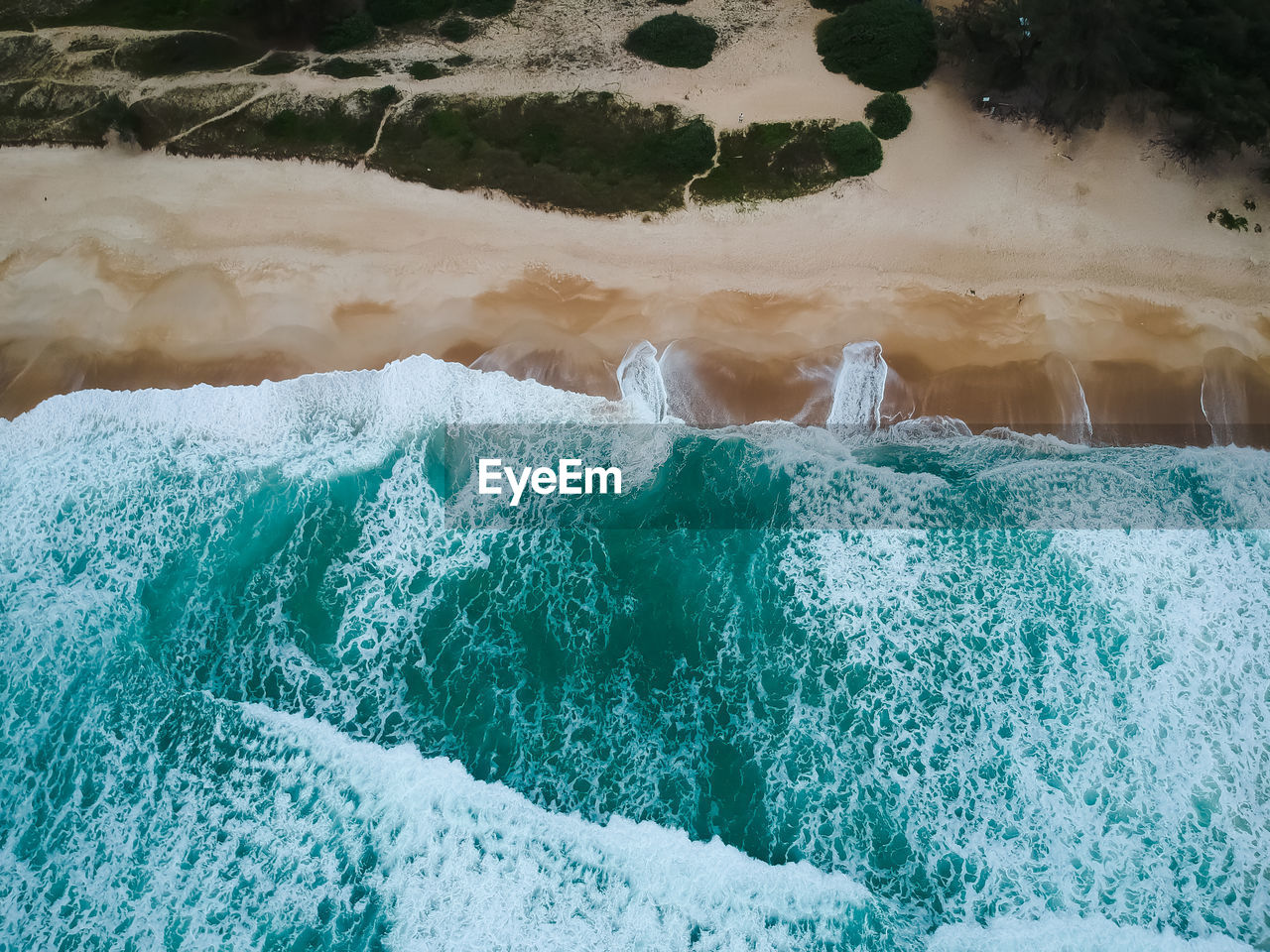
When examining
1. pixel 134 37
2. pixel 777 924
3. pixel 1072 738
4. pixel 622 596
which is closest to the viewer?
pixel 777 924

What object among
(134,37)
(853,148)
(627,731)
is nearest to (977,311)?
(853,148)

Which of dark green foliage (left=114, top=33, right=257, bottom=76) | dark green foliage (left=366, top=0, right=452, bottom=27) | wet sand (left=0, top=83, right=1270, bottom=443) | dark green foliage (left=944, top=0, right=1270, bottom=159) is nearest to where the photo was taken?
dark green foliage (left=944, top=0, right=1270, bottom=159)

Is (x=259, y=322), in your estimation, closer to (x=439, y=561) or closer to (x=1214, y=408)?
(x=439, y=561)

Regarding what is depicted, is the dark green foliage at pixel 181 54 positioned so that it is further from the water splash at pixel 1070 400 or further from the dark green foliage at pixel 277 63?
the water splash at pixel 1070 400

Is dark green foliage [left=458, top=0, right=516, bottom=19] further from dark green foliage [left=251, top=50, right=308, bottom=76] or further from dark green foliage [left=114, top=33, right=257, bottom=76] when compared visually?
dark green foliage [left=114, top=33, right=257, bottom=76]

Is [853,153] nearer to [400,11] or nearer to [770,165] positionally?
[770,165]

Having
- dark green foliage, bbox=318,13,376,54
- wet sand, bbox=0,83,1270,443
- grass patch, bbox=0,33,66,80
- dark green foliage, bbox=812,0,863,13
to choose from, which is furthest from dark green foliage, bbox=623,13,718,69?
grass patch, bbox=0,33,66,80
